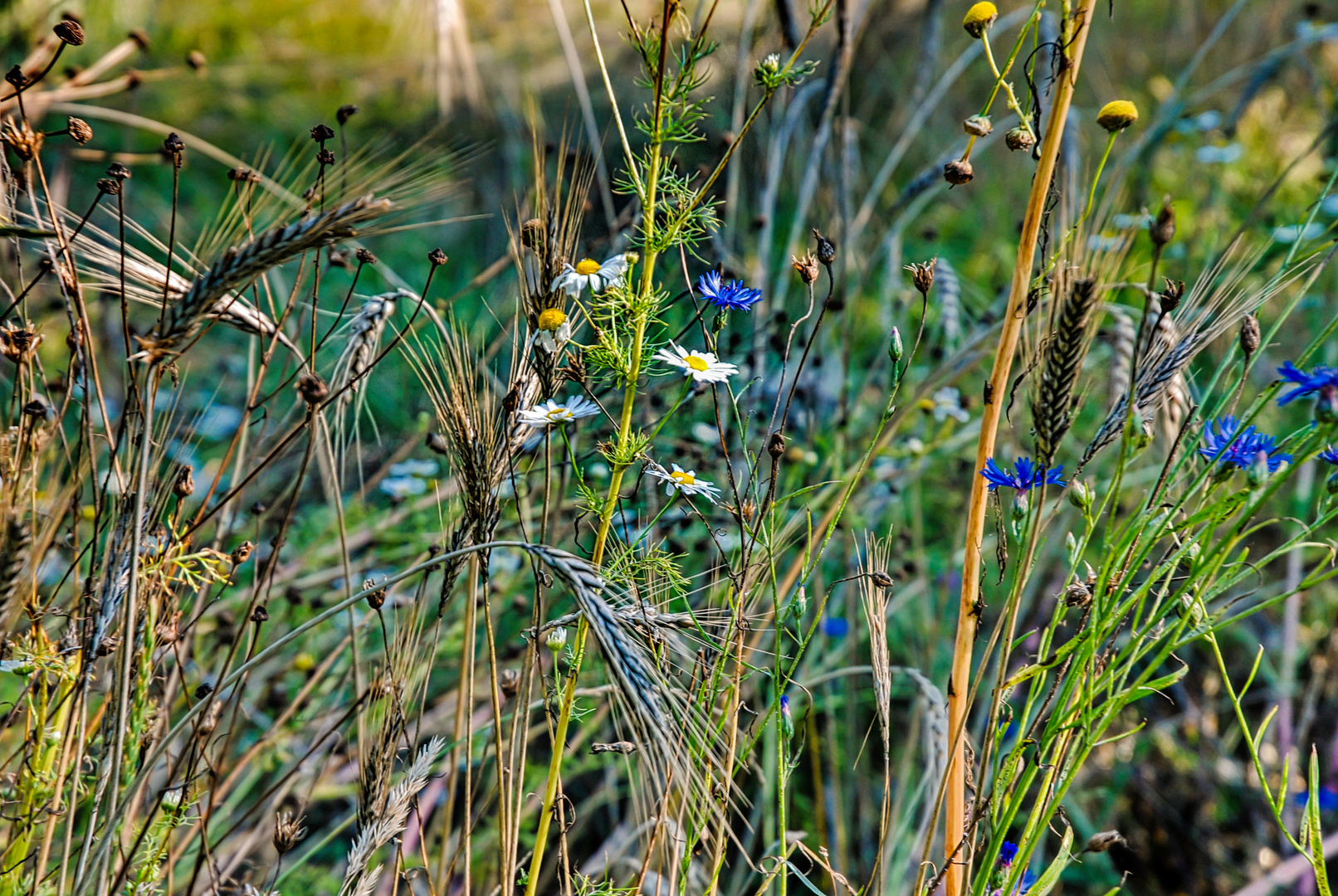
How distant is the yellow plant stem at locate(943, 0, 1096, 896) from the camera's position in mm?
753

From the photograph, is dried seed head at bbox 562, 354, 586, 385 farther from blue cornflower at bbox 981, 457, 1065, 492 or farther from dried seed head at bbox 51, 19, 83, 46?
dried seed head at bbox 51, 19, 83, 46

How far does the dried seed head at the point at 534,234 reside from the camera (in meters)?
0.78

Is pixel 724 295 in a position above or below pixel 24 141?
below

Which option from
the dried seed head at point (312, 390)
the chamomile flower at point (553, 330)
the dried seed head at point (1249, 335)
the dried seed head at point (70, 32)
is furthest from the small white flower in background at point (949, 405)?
the dried seed head at point (70, 32)

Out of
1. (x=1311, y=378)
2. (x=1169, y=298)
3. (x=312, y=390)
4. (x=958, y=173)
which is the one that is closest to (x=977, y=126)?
(x=958, y=173)

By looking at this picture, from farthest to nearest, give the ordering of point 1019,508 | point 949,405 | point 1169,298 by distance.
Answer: point 949,405 < point 1019,508 < point 1169,298

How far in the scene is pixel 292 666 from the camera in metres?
1.48

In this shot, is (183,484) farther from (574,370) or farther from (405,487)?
(405,487)

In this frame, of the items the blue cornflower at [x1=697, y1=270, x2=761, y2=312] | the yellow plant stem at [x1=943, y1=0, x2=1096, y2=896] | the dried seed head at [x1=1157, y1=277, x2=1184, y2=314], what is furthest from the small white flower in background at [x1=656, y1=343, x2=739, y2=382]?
the dried seed head at [x1=1157, y1=277, x2=1184, y2=314]

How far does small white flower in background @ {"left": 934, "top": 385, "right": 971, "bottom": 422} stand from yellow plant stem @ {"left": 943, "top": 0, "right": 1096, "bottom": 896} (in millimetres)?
777

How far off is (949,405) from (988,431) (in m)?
0.85

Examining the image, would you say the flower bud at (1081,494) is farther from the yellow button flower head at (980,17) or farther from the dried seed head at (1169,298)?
the yellow button flower head at (980,17)

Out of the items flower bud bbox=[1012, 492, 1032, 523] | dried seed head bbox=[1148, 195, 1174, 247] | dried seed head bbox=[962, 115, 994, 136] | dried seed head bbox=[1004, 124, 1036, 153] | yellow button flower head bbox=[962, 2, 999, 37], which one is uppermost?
yellow button flower head bbox=[962, 2, 999, 37]

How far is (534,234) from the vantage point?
32.0 inches
